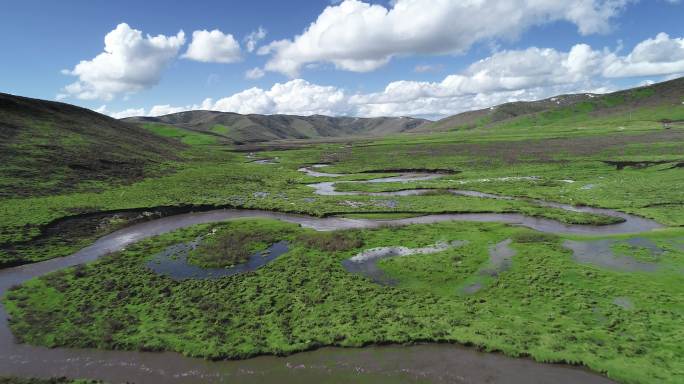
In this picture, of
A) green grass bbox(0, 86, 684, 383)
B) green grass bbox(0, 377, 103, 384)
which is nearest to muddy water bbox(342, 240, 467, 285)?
green grass bbox(0, 86, 684, 383)

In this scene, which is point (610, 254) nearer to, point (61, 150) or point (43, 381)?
point (43, 381)

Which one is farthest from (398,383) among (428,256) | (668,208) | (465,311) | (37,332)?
(668,208)

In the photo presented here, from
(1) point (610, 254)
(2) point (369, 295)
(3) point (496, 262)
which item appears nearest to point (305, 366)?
(2) point (369, 295)

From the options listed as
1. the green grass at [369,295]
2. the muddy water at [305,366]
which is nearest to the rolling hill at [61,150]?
the green grass at [369,295]

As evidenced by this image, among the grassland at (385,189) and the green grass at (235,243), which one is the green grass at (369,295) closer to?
the green grass at (235,243)

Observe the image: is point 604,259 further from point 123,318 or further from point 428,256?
point 123,318
